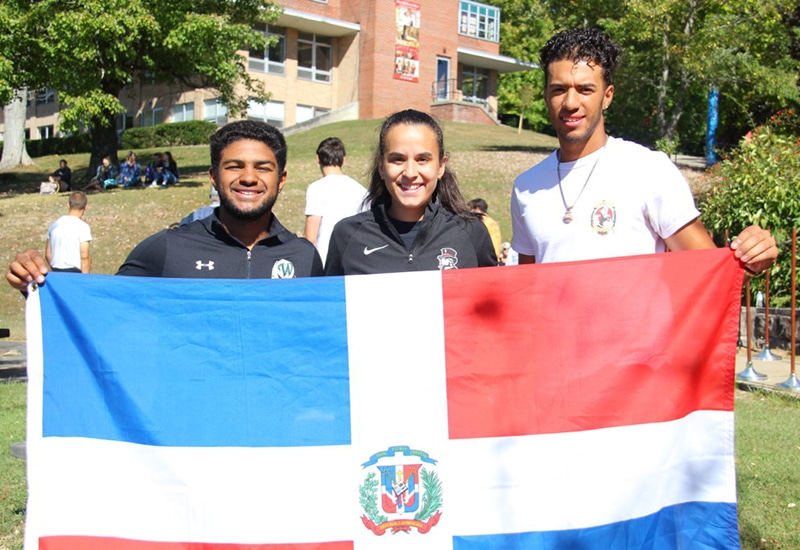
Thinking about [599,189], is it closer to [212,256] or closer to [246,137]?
[246,137]

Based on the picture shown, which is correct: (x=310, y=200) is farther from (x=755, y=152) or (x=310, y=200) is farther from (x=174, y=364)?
(x=755, y=152)

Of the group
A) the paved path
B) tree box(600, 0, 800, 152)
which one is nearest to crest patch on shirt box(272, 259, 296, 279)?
the paved path

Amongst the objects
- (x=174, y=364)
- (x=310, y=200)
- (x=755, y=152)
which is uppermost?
(x=755, y=152)

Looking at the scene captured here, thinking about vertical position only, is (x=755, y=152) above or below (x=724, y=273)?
above

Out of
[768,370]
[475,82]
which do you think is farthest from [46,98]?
[768,370]

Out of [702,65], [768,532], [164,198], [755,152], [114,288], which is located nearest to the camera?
[114,288]

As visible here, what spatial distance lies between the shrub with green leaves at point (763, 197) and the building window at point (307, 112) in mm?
30859

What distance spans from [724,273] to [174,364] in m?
2.24

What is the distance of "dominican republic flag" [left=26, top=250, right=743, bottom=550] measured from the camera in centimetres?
307

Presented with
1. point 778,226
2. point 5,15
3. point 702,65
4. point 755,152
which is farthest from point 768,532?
point 5,15

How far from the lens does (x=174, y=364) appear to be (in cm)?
325

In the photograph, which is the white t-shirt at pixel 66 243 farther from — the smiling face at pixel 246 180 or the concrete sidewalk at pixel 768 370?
the concrete sidewalk at pixel 768 370

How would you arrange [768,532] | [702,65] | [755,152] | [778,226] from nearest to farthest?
[768,532]
[778,226]
[755,152]
[702,65]

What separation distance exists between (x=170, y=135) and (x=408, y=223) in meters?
36.7
